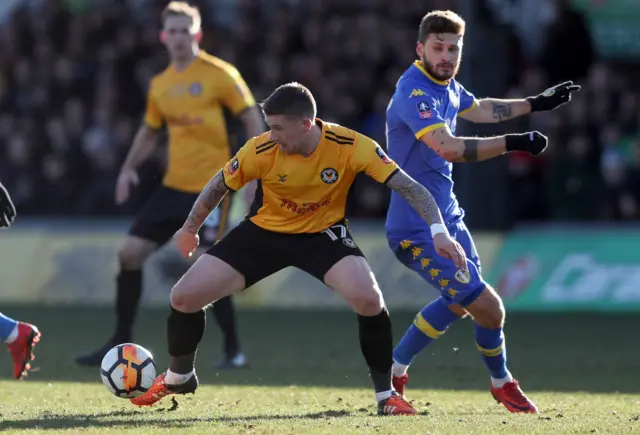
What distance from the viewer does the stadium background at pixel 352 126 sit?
571 inches

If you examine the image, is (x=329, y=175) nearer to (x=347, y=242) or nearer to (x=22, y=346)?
(x=347, y=242)

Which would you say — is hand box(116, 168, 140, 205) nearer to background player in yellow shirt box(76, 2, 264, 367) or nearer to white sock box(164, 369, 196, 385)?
background player in yellow shirt box(76, 2, 264, 367)

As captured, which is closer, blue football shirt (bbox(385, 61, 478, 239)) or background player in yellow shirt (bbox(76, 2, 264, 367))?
blue football shirt (bbox(385, 61, 478, 239))

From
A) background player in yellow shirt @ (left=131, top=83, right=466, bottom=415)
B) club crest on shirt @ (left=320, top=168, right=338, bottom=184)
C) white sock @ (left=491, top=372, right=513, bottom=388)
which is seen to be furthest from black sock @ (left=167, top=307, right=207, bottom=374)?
white sock @ (left=491, top=372, right=513, bottom=388)

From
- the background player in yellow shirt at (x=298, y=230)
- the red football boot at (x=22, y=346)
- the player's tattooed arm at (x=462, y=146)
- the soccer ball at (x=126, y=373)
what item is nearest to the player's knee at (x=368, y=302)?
the background player in yellow shirt at (x=298, y=230)

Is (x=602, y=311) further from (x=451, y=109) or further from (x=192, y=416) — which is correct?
(x=192, y=416)

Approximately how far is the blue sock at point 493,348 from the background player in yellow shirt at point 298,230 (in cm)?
75

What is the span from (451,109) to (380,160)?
913mm

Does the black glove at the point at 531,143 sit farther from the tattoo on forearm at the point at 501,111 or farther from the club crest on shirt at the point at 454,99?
the tattoo on forearm at the point at 501,111

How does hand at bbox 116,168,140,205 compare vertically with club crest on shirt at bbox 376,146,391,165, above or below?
below

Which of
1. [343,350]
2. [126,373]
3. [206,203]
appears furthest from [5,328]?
[343,350]

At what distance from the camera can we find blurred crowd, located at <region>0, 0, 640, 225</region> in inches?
615

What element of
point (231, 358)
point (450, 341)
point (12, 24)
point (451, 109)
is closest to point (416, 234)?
point (451, 109)

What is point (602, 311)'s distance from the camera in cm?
1402
